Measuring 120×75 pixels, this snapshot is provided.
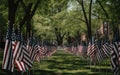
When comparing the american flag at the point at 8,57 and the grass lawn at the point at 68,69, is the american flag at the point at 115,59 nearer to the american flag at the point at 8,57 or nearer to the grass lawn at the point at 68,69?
the american flag at the point at 8,57

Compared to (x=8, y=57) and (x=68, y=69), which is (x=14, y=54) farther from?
(x=68, y=69)

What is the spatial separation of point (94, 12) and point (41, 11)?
438 inches

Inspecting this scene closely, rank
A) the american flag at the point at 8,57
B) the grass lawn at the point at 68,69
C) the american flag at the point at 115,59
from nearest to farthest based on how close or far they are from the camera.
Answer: the american flag at the point at 8,57, the american flag at the point at 115,59, the grass lawn at the point at 68,69

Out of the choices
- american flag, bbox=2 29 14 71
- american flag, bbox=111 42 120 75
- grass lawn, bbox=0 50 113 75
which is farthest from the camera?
grass lawn, bbox=0 50 113 75

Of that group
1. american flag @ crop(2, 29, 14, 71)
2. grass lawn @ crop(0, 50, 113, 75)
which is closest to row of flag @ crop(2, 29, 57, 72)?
american flag @ crop(2, 29, 14, 71)

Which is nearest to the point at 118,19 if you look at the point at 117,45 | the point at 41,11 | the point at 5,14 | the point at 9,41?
the point at 41,11

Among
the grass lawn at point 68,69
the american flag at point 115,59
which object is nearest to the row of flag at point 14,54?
the american flag at point 115,59

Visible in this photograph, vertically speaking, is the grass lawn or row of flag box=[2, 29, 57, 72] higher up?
row of flag box=[2, 29, 57, 72]

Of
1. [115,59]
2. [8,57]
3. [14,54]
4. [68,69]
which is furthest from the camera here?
[68,69]

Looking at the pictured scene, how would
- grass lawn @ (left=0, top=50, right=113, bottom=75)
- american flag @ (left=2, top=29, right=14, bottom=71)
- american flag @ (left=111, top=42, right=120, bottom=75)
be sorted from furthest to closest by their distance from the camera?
grass lawn @ (left=0, top=50, right=113, bottom=75), american flag @ (left=111, top=42, right=120, bottom=75), american flag @ (left=2, top=29, right=14, bottom=71)

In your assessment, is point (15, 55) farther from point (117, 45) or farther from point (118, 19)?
point (118, 19)

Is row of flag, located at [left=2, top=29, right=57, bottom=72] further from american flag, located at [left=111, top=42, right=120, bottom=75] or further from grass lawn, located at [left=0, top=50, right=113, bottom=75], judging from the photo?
grass lawn, located at [left=0, top=50, right=113, bottom=75]

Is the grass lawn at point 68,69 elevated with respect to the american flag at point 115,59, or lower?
lower

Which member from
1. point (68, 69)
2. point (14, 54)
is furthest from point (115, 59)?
point (68, 69)
